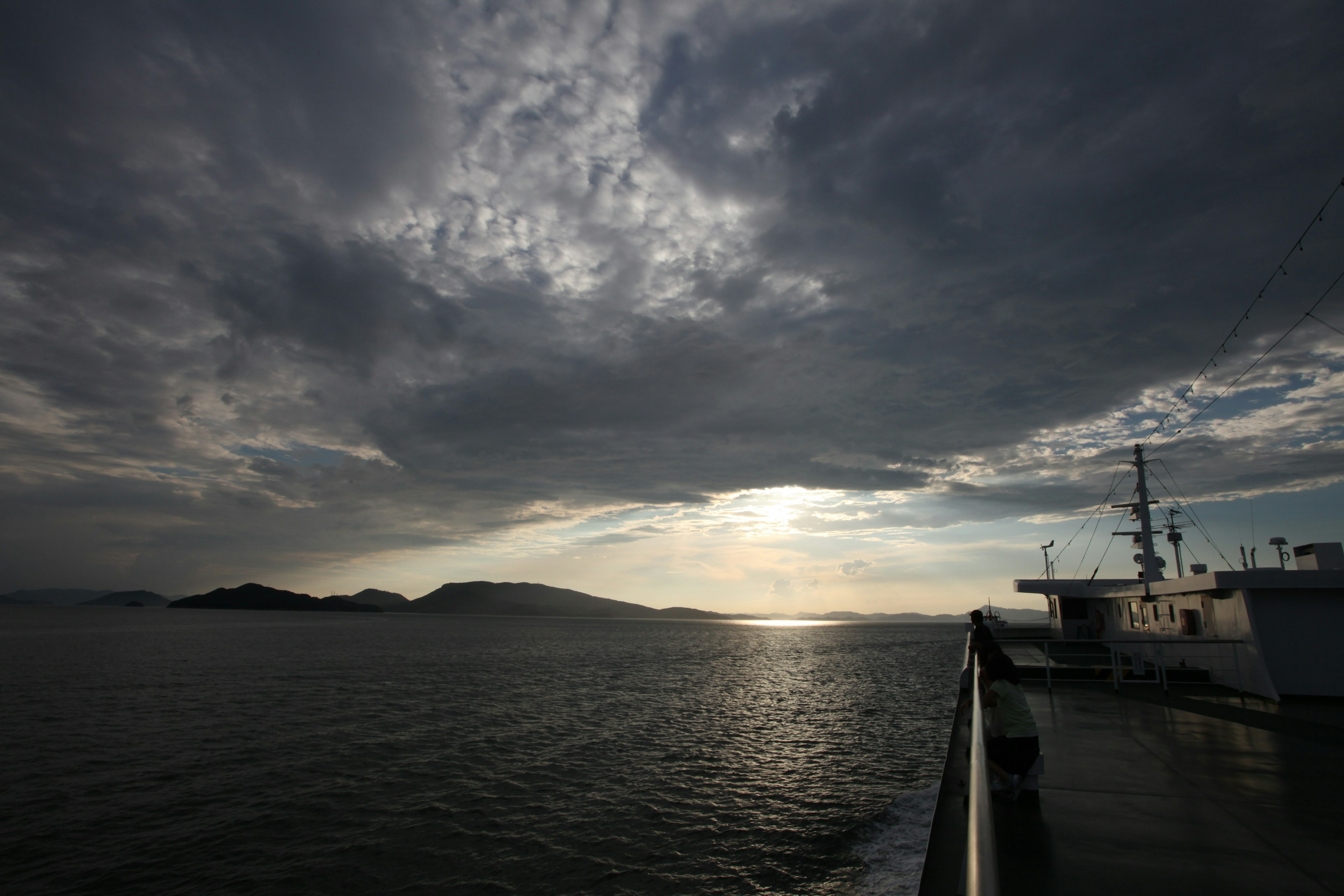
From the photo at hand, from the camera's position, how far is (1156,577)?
34.3 m

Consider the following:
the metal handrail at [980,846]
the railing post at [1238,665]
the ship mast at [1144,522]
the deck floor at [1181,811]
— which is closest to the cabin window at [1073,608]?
the ship mast at [1144,522]

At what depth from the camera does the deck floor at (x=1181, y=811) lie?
583cm

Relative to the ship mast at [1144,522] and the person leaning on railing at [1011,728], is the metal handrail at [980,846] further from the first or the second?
the ship mast at [1144,522]

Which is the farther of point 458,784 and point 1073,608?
point 1073,608

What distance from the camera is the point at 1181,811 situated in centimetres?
760

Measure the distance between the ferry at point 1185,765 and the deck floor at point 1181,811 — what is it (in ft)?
0.09

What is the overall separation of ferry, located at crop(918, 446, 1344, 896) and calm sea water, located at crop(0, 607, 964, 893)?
4.17 metres

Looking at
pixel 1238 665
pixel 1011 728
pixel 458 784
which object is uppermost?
pixel 1238 665

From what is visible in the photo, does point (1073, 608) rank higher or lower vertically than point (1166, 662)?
higher

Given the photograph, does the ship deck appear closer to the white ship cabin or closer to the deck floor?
the deck floor

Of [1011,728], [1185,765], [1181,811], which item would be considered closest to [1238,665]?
[1185,765]

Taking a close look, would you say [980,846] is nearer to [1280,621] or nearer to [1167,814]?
[1167,814]

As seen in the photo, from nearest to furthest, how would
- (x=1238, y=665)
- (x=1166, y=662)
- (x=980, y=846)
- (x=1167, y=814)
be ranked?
(x=980, y=846), (x=1167, y=814), (x=1238, y=665), (x=1166, y=662)

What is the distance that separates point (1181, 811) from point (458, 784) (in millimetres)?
16354
